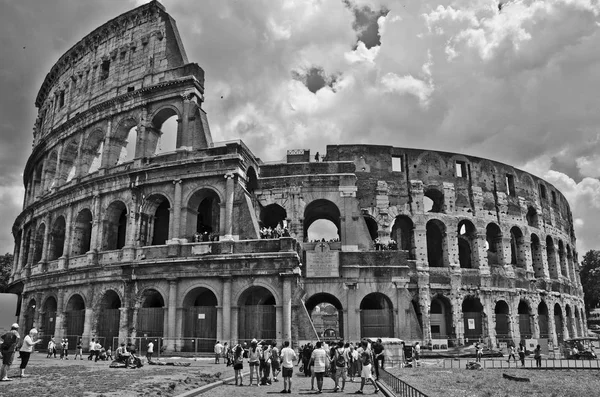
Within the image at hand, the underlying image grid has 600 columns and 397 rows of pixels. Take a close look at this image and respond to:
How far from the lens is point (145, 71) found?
95.6 ft

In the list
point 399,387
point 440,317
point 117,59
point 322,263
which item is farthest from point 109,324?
point 440,317

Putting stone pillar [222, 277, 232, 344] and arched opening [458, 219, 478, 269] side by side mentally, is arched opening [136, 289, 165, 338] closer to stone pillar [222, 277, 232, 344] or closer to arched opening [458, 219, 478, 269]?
stone pillar [222, 277, 232, 344]

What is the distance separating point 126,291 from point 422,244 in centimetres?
1696

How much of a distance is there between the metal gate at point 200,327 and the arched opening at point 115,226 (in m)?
6.55

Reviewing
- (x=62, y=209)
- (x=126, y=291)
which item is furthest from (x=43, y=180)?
(x=126, y=291)

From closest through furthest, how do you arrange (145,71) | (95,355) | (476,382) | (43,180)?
(476,382), (95,355), (145,71), (43,180)

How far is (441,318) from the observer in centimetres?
2973

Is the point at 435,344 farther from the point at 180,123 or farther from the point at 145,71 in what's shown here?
the point at 145,71

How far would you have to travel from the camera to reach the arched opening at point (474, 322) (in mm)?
29812

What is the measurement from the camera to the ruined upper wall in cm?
2908

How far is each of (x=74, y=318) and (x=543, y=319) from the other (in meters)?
29.5

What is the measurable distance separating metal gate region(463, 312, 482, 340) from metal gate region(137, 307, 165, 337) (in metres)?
17.7

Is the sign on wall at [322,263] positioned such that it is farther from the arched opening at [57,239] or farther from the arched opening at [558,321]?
the arched opening at [558,321]

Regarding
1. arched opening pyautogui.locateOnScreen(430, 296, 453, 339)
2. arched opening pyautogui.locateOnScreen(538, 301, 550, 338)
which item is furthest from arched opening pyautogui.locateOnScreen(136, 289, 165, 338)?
arched opening pyautogui.locateOnScreen(538, 301, 550, 338)
